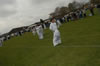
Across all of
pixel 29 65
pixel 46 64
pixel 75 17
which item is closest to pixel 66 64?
pixel 46 64

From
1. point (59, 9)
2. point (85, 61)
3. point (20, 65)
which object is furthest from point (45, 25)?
point (59, 9)

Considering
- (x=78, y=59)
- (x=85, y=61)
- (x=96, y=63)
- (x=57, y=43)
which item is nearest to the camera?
(x=96, y=63)

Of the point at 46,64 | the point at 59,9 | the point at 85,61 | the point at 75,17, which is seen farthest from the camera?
the point at 59,9

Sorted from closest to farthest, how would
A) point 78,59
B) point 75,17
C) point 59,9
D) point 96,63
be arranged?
point 96,63 < point 78,59 < point 75,17 < point 59,9

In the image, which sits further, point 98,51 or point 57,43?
point 57,43

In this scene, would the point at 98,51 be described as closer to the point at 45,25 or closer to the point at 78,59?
the point at 78,59

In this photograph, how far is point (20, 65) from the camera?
36.2ft

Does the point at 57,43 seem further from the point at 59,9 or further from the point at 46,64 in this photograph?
the point at 59,9

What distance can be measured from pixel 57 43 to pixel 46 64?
464 cm

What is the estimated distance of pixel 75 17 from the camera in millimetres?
36719

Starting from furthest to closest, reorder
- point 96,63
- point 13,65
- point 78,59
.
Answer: point 13,65
point 78,59
point 96,63

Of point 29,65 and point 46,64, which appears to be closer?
point 46,64

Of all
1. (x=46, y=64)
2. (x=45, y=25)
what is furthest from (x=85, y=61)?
(x=45, y=25)

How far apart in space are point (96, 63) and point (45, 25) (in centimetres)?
3914
